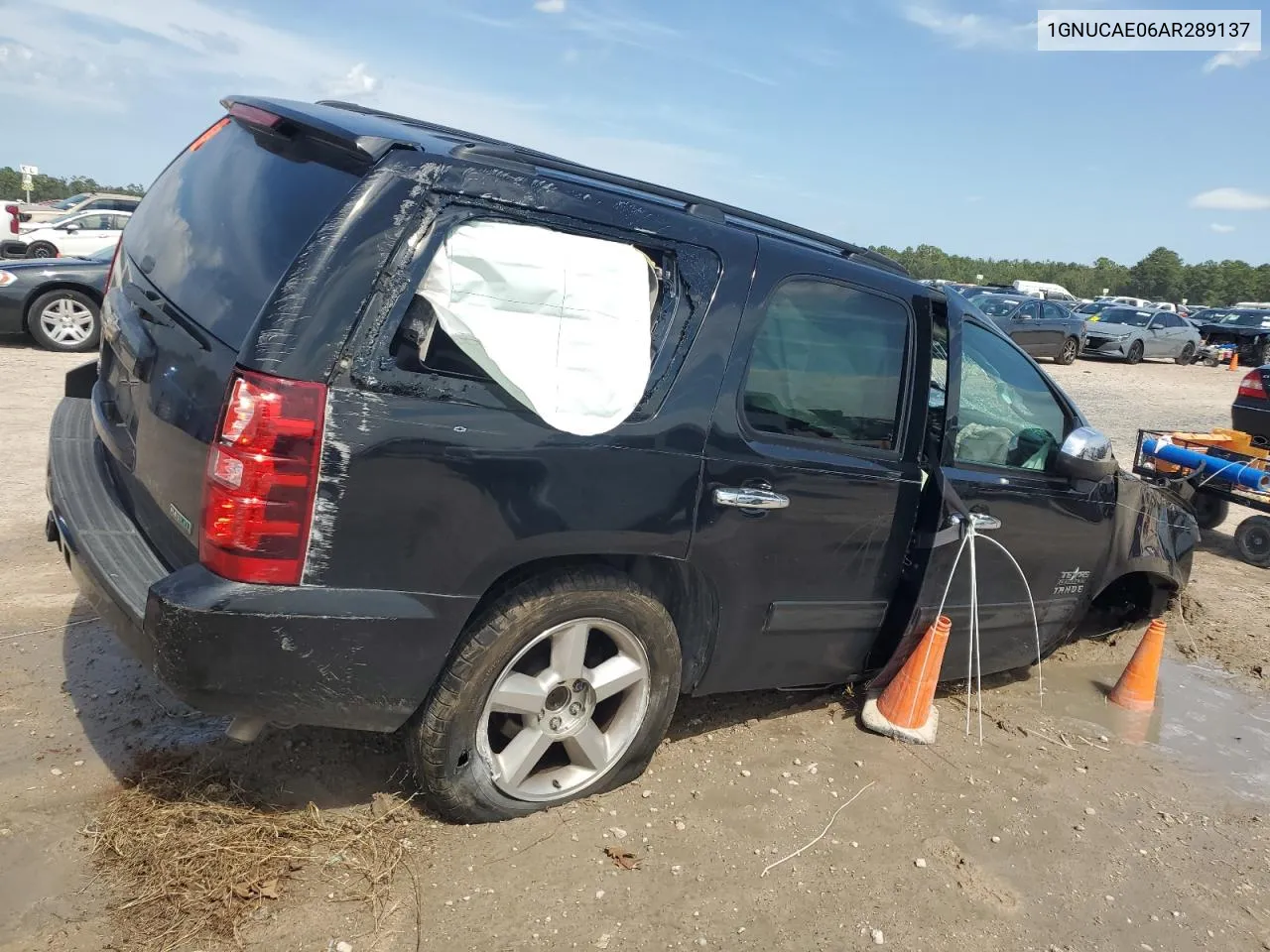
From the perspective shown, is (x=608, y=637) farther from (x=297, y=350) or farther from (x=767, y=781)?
(x=297, y=350)

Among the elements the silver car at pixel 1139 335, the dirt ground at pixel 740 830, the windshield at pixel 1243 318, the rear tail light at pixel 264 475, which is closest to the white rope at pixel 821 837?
the dirt ground at pixel 740 830

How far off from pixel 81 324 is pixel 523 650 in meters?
10.2

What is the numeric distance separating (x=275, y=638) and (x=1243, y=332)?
35.3 m

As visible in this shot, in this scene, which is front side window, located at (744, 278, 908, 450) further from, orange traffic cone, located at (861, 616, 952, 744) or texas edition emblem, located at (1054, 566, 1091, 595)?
texas edition emblem, located at (1054, 566, 1091, 595)

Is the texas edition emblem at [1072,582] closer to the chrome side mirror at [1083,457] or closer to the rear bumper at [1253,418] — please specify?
the chrome side mirror at [1083,457]

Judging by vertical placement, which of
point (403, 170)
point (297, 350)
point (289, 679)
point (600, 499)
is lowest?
point (289, 679)

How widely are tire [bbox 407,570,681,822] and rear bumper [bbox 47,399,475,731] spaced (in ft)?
0.43

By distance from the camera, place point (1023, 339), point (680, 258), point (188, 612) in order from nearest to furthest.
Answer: point (188, 612) → point (680, 258) → point (1023, 339)

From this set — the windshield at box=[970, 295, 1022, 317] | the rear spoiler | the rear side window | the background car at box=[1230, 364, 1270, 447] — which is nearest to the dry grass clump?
the rear side window

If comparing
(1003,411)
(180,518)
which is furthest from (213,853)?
(1003,411)

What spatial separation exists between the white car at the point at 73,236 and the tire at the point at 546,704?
17.7 m

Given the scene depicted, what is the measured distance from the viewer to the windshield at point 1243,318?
31.5 m

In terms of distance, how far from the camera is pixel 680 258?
3.01 metres

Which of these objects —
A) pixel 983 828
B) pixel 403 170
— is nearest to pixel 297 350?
pixel 403 170
